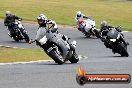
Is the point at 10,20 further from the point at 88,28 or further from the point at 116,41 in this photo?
the point at 116,41

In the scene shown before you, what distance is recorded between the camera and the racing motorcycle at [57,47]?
1756 centimetres

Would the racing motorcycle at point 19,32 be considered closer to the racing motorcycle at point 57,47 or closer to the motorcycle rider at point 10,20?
the motorcycle rider at point 10,20

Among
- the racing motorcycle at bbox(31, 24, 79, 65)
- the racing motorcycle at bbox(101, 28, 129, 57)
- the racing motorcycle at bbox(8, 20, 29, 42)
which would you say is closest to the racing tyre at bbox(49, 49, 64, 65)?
the racing motorcycle at bbox(31, 24, 79, 65)

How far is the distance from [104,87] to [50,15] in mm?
36464

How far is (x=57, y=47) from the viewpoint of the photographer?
709 inches

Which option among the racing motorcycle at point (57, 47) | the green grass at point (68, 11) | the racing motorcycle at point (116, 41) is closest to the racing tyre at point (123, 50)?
the racing motorcycle at point (116, 41)

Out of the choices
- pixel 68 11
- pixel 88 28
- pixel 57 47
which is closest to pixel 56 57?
pixel 57 47

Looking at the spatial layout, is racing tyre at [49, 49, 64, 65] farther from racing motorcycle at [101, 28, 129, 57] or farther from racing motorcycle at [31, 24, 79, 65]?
racing motorcycle at [101, 28, 129, 57]

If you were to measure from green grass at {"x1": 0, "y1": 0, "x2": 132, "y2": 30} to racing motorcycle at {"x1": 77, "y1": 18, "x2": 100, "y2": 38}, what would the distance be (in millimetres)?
5010

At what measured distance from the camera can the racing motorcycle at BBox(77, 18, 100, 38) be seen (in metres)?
32.9

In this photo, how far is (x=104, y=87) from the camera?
32.8ft

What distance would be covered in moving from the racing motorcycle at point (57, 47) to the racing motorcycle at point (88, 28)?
48.1 ft

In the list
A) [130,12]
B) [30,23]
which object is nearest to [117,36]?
[30,23]

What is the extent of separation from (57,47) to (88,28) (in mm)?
15245
